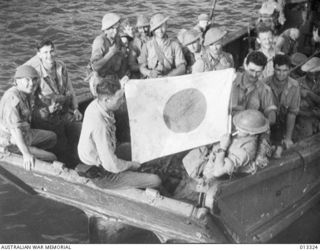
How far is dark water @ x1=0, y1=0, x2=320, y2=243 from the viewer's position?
257 inches

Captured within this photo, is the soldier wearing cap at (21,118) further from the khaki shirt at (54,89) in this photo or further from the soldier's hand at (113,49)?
the soldier's hand at (113,49)

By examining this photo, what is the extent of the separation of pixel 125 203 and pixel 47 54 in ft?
7.18

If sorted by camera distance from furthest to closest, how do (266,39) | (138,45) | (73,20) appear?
(73,20), (138,45), (266,39)

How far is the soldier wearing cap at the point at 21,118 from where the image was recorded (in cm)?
519

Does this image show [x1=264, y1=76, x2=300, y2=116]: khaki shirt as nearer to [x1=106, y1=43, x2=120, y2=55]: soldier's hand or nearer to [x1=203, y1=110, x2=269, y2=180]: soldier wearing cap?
[x1=203, y1=110, x2=269, y2=180]: soldier wearing cap

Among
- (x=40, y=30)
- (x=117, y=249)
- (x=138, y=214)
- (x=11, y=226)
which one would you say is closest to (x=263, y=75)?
(x=138, y=214)

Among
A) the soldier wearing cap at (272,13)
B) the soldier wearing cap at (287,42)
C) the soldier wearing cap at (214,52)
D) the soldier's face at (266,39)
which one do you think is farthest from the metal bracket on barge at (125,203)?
the soldier wearing cap at (272,13)

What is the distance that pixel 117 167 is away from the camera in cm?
469

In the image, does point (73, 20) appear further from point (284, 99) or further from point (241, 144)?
point (241, 144)

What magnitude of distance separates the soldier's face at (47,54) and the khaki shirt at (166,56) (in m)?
1.69

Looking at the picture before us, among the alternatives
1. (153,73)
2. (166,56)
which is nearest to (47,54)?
(153,73)

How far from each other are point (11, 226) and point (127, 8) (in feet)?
32.9

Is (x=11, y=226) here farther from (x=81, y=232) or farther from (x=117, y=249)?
(x=117, y=249)

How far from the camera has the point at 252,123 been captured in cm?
446
